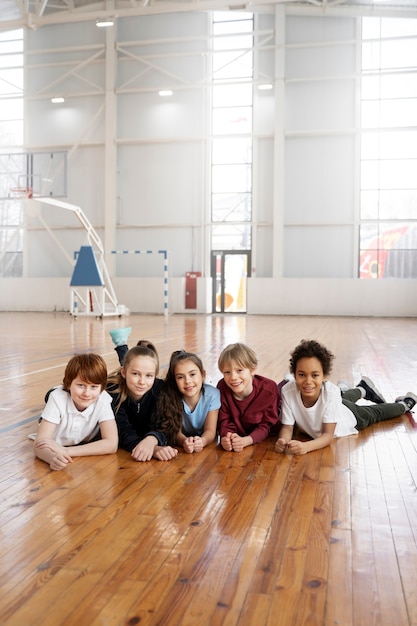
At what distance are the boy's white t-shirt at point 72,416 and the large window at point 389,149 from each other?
1579cm

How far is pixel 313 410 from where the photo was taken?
139 inches

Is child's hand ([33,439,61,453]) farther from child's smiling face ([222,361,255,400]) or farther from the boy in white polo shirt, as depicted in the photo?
child's smiling face ([222,361,255,400])

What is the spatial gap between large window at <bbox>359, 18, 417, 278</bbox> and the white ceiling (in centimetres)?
48

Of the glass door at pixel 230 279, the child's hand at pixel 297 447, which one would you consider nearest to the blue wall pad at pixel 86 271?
the glass door at pixel 230 279

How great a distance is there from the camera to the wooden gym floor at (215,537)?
1.70 metres

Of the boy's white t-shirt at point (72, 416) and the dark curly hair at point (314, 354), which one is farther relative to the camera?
the dark curly hair at point (314, 354)

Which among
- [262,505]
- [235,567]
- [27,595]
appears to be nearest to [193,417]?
[262,505]

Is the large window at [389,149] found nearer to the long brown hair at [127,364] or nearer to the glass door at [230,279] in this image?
the glass door at [230,279]

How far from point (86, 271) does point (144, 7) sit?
22.1 feet

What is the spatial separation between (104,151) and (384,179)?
8.65 meters

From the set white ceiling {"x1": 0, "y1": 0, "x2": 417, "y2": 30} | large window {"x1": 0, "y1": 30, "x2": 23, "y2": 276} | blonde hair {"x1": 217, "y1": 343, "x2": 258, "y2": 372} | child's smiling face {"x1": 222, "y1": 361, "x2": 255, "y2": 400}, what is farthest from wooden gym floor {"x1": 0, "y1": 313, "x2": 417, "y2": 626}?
large window {"x1": 0, "y1": 30, "x2": 23, "y2": 276}

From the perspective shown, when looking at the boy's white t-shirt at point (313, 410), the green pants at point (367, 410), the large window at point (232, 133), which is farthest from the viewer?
the large window at point (232, 133)

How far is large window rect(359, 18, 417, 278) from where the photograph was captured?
58.2 feet

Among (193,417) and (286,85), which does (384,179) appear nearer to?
(286,85)
